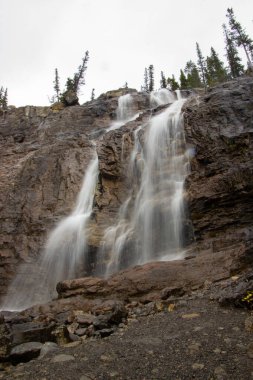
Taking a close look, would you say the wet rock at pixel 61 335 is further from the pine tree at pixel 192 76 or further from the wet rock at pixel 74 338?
the pine tree at pixel 192 76

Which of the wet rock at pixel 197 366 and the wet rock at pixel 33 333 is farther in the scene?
the wet rock at pixel 33 333

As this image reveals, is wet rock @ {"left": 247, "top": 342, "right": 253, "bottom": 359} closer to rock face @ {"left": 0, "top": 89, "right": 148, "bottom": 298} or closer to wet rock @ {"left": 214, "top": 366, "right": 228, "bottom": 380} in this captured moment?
wet rock @ {"left": 214, "top": 366, "right": 228, "bottom": 380}

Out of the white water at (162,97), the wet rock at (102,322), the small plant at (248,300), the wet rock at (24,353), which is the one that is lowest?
the wet rock at (24,353)

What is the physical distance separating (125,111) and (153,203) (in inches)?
694

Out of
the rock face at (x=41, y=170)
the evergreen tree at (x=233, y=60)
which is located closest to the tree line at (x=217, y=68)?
the evergreen tree at (x=233, y=60)

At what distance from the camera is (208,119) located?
18.4 meters

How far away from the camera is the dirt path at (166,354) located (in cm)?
510

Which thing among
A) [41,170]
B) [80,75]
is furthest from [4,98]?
[41,170]

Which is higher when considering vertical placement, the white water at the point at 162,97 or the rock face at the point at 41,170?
the white water at the point at 162,97

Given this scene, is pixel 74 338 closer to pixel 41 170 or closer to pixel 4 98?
pixel 41 170

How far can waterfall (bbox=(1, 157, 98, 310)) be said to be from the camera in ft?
54.1

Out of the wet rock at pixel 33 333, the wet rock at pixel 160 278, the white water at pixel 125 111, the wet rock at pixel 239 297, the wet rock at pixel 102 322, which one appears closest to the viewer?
the wet rock at pixel 239 297

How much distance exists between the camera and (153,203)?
16391 millimetres

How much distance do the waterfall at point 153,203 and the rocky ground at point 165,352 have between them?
613 cm
